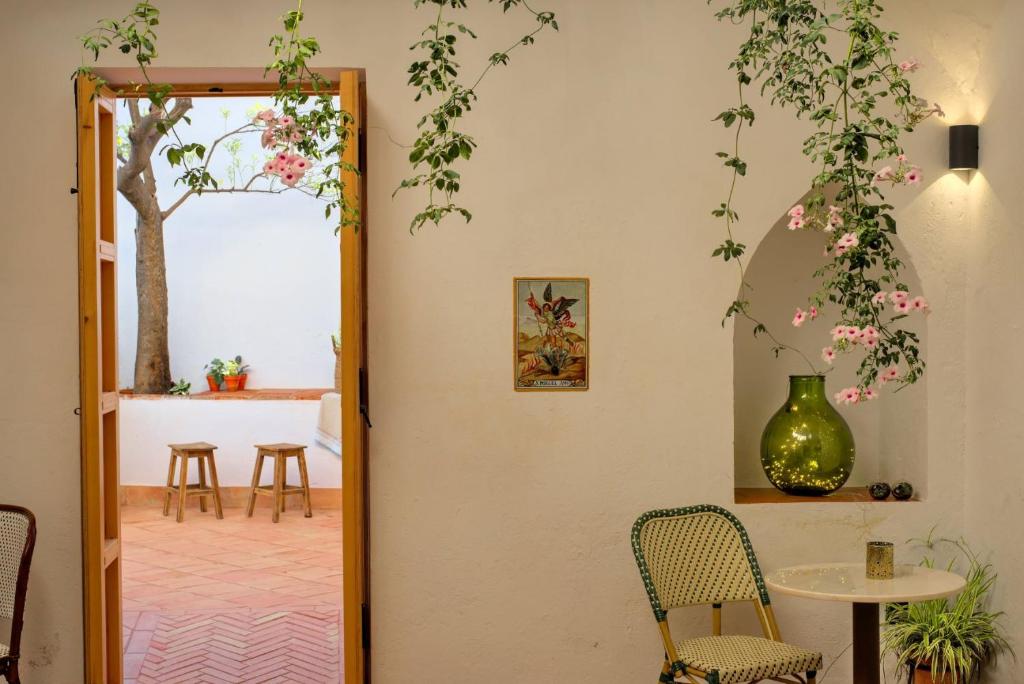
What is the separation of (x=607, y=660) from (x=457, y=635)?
2.12 ft

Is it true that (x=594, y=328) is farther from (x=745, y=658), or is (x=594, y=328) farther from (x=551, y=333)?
(x=745, y=658)

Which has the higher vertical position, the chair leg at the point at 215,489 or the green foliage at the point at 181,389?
the green foliage at the point at 181,389

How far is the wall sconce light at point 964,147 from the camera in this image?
4.39m

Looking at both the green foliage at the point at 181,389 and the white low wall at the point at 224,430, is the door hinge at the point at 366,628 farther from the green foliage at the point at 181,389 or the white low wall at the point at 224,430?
the green foliage at the point at 181,389

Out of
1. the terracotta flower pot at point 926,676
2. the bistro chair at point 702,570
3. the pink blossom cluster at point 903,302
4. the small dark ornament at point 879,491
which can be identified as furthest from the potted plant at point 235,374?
the pink blossom cluster at point 903,302

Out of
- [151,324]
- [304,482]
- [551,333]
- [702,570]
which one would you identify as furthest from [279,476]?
[702,570]

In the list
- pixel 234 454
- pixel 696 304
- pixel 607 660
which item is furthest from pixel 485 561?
pixel 234 454

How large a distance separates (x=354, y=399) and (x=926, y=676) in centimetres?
252

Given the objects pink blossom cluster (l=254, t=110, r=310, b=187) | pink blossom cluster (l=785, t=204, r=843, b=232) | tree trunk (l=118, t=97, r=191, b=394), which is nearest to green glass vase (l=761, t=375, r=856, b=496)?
pink blossom cluster (l=785, t=204, r=843, b=232)

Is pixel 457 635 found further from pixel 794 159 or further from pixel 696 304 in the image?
pixel 794 159

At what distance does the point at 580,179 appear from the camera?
445 centimetres

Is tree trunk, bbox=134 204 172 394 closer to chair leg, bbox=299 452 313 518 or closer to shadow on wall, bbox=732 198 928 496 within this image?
chair leg, bbox=299 452 313 518

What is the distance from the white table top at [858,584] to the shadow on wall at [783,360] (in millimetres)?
1072

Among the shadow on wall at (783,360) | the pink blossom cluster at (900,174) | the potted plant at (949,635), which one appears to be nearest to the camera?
the pink blossom cluster at (900,174)
